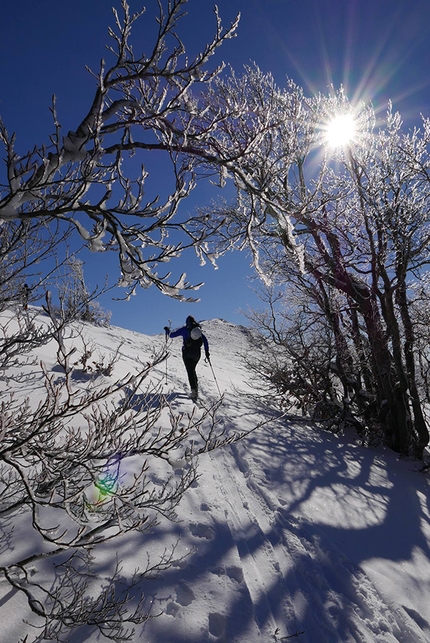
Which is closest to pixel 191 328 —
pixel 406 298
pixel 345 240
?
pixel 345 240

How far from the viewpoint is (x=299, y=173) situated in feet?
26.7

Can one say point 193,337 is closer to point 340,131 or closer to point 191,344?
point 191,344

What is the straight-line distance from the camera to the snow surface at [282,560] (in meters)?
2.26

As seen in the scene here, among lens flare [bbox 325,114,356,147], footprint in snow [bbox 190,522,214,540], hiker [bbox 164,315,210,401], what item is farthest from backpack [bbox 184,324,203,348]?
lens flare [bbox 325,114,356,147]

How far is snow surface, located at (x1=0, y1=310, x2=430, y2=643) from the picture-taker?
7.42ft

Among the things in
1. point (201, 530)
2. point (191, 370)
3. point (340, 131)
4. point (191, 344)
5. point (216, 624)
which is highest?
point (340, 131)

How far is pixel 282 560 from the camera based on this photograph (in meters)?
2.94

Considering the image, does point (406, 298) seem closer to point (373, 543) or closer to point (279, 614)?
point (373, 543)

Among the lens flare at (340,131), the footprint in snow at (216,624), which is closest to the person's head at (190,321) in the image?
the lens flare at (340,131)

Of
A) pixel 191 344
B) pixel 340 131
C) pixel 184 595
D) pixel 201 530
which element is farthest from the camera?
pixel 191 344

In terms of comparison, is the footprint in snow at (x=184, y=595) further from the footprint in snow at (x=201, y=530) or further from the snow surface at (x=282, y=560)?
the footprint in snow at (x=201, y=530)

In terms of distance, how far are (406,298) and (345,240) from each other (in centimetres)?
203

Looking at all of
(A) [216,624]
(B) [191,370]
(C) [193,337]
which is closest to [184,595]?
(A) [216,624]

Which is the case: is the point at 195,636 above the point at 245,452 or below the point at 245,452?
below
